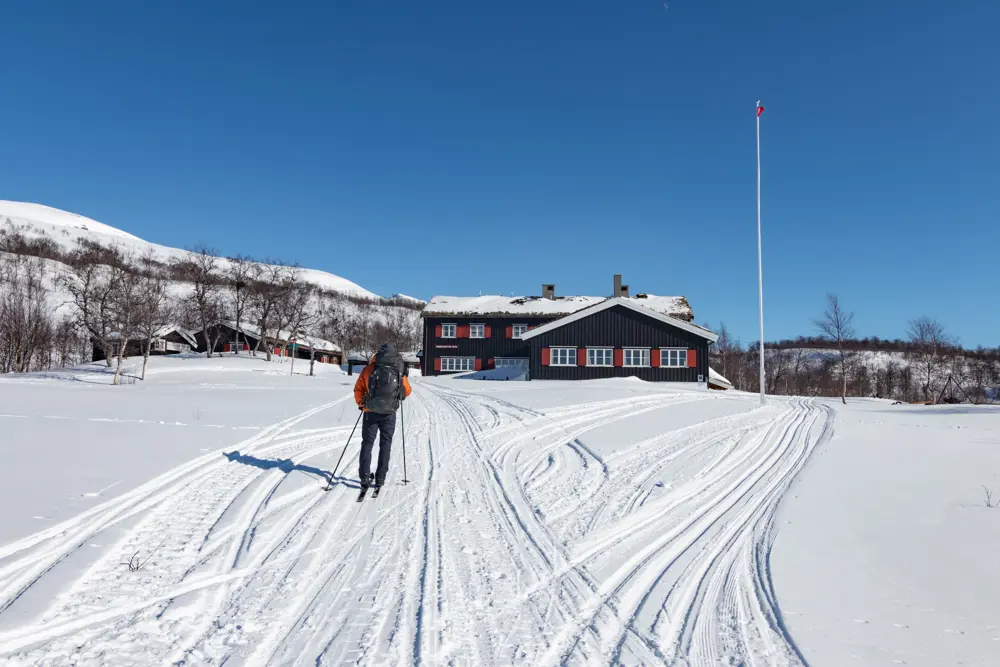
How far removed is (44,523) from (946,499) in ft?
29.0

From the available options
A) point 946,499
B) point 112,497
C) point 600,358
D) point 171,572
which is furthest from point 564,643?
point 600,358

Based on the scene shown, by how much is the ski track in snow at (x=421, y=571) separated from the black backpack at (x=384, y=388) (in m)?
0.98

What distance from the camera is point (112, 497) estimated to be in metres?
5.75

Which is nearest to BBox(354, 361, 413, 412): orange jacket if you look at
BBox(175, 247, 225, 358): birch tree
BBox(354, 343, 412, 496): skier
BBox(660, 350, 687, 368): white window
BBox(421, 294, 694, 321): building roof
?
BBox(354, 343, 412, 496): skier

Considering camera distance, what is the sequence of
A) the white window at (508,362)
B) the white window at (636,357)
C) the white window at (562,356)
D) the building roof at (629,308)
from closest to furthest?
the building roof at (629,308) → the white window at (636,357) → the white window at (562,356) → the white window at (508,362)

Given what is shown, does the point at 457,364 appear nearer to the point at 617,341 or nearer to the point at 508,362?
the point at 508,362

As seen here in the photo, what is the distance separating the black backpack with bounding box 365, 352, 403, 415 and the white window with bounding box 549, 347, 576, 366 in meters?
28.7

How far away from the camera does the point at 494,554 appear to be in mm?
4590

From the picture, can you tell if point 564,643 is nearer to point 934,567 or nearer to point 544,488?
point 934,567

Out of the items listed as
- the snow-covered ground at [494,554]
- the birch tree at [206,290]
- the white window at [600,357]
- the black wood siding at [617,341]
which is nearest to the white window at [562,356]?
the black wood siding at [617,341]

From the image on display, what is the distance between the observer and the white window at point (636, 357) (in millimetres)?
34688

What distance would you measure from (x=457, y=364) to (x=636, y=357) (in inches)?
722

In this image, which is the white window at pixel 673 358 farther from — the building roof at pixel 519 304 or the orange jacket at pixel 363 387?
the orange jacket at pixel 363 387

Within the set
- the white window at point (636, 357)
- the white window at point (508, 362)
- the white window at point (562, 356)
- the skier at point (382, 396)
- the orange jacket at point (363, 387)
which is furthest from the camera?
the white window at point (508, 362)
